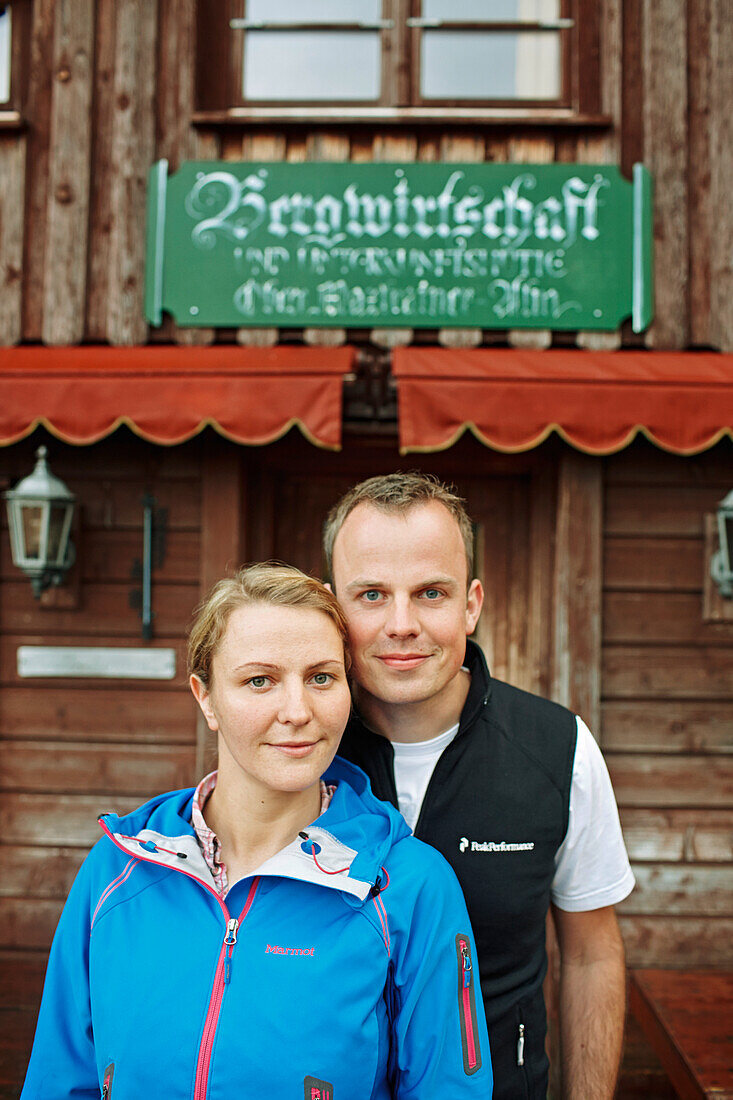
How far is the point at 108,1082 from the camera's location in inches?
49.1

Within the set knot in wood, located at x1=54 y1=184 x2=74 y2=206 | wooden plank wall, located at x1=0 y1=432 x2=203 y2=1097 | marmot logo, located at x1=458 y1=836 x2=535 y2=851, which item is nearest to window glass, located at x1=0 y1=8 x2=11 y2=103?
knot in wood, located at x1=54 y1=184 x2=74 y2=206

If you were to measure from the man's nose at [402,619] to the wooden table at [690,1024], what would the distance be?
1547 mm

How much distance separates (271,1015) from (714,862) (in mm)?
2718

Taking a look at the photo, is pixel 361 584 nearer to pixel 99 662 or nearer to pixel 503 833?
pixel 503 833

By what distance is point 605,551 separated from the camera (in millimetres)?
3453

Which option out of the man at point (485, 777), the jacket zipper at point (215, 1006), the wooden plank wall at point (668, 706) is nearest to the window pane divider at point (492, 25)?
the wooden plank wall at point (668, 706)

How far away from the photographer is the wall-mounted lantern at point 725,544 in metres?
3.19

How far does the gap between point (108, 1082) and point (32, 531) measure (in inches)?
92.0

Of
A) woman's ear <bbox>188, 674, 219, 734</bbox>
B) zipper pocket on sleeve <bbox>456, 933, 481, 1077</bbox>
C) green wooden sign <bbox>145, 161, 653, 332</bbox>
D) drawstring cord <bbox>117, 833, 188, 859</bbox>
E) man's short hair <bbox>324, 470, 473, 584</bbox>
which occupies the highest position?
green wooden sign <bbox>145, 161, 653, 332</bbox>

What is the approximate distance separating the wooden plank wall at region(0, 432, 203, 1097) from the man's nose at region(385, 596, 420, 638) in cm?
217

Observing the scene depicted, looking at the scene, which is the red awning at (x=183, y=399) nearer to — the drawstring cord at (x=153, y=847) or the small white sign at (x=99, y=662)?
the small white sign at (x=99, y=662)

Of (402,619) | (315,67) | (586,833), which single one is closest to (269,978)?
(402,619)

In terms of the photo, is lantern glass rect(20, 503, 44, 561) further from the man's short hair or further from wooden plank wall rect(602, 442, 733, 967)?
wooden plank wall rect(602, 442, 733, 967)

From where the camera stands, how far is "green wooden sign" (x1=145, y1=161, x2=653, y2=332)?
11.3 feet
